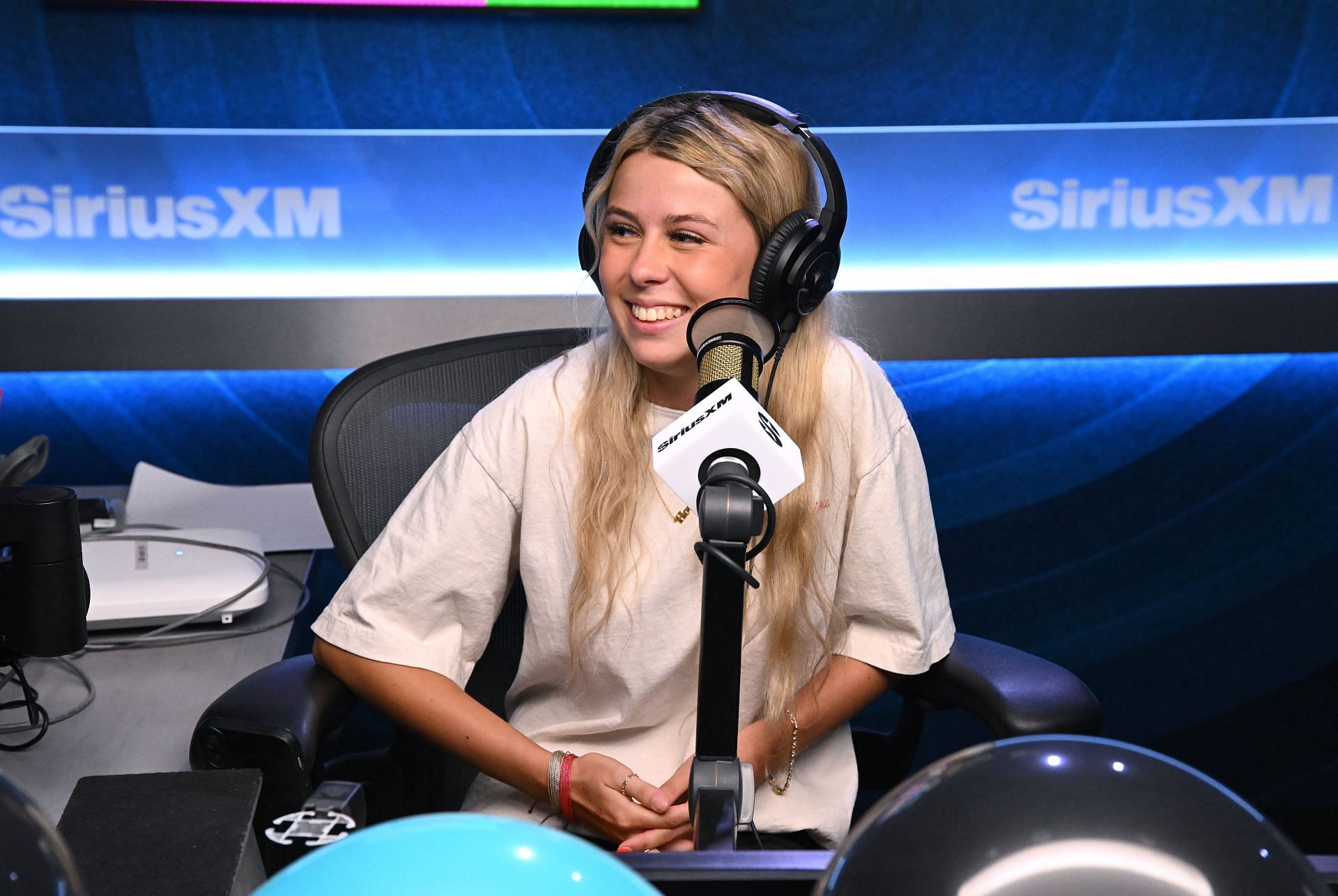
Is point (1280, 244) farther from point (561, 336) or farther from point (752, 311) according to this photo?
point (752, 311)

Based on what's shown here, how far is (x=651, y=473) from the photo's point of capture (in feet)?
4.17

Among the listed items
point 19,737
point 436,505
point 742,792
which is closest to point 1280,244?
point 436,505

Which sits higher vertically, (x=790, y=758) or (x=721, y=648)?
(x=721, y=648)

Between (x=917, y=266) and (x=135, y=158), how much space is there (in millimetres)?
1467

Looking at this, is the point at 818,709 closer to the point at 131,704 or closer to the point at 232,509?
the point at 131,704

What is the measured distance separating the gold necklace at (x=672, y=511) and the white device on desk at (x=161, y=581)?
49cm

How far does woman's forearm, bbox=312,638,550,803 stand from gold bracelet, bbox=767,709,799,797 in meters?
0.25

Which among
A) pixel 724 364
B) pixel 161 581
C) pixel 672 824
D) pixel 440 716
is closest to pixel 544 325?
pixel 161 581

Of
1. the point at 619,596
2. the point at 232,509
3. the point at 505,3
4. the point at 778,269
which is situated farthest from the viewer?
the point at 505,3

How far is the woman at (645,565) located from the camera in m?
1.17

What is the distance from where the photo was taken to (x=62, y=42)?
212 cm

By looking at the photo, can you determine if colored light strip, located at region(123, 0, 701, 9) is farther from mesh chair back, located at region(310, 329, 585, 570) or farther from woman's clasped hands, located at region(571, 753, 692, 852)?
woman's clasped hands, located at region(571, 753, 692, 852)

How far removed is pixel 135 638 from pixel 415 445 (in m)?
0.37

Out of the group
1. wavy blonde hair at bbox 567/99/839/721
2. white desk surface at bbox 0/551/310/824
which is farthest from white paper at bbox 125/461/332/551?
wavy blonde hair at bbox 567/99/839/721
